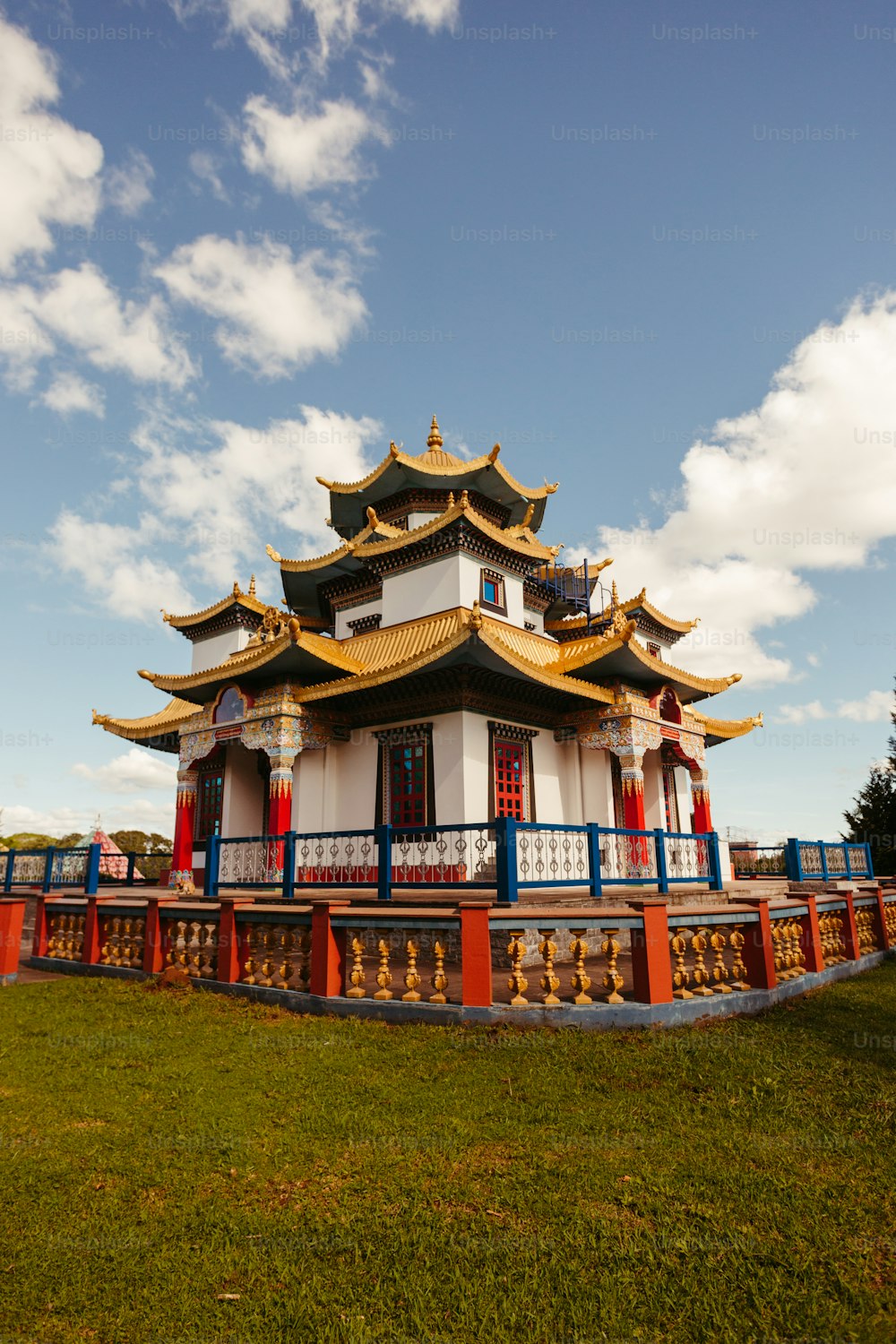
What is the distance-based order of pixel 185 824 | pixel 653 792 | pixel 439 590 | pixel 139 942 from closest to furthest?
pixel 139 942 < pixel 439 590 < pixel 185 824 < pixel 653 792

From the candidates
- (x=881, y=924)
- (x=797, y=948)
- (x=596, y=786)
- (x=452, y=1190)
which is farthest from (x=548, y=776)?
(x=452, y=1190)

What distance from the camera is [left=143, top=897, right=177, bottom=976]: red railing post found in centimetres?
938

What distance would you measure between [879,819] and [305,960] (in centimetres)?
2147

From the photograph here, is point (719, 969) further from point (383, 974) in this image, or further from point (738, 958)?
point (383, 974)

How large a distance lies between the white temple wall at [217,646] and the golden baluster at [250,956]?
14421mm

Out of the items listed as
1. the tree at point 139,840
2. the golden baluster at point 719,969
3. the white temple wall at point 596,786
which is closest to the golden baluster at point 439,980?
the golden baluster at point 719,969

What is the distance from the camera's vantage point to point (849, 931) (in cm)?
1036

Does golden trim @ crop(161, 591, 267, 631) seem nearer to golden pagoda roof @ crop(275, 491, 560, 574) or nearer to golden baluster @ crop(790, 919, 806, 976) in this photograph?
golden pagoda roof @ crop(275, 491, 560, 574)

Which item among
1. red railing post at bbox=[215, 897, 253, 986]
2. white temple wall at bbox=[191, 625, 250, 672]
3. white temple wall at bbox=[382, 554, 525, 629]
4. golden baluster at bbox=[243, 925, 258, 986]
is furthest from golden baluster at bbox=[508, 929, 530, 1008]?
white temple wall at bbox=[191, 625, 250, 672]

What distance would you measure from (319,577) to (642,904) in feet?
51.4

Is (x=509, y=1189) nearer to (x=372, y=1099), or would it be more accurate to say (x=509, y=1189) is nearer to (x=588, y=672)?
(x=372, y=1099)

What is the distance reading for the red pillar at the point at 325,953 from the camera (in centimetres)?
731

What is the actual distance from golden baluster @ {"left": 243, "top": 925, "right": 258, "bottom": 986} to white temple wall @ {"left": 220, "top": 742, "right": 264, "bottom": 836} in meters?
9.66

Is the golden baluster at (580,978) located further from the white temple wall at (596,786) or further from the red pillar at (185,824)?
the red pillar at (185,824)
